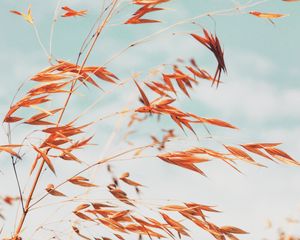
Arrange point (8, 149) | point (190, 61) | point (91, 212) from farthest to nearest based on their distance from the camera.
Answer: point (190, 61)
point (91, 212)
point (8, 149)

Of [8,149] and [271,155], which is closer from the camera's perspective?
[8,149]

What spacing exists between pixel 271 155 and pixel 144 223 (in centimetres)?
56

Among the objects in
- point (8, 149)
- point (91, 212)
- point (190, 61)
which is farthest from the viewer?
point (190, 61)

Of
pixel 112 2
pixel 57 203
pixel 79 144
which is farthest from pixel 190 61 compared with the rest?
pixel 57 203

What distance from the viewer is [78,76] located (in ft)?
6.98

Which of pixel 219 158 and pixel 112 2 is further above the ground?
pixel 112 2

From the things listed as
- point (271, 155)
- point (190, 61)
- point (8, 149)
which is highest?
point (190, 61)

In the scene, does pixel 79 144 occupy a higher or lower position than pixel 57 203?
higher

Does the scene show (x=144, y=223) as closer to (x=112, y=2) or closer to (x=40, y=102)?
(x=40, y=102)

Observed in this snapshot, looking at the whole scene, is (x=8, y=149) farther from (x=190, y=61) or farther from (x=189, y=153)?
(x=190, y=61)

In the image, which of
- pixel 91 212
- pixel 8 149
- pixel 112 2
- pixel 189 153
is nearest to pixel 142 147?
pixel 189 153

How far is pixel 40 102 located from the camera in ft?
7.09

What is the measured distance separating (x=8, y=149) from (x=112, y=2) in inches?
29.1

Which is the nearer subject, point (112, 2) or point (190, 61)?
point (112, 2)
